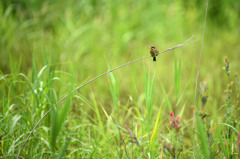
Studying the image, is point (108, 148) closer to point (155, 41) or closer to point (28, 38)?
point (28, 38)

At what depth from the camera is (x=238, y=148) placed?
3.16 ft

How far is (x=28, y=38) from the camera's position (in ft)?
9.50

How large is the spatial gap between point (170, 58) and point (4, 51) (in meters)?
1.85

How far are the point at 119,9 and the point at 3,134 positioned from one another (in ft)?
9.59

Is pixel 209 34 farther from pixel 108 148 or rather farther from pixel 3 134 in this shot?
pixel 3 134

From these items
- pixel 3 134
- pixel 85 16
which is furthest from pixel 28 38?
pixel 3 134

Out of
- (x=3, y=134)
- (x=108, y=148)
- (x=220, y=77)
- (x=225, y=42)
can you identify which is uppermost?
(x=225, y=42)

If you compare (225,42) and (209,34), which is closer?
(225,42)

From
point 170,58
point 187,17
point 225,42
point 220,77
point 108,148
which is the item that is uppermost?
point 187,17

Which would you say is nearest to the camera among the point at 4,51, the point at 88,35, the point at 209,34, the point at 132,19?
the point at 4,51

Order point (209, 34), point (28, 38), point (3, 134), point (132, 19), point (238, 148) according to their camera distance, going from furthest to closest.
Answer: point (132, 19), point (209, 34), point (28, 38), point (3, 134), point (238, 148)

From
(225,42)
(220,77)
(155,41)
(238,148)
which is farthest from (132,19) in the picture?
(238,148)

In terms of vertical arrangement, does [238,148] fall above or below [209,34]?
below

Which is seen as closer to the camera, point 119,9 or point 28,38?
point 28,38
